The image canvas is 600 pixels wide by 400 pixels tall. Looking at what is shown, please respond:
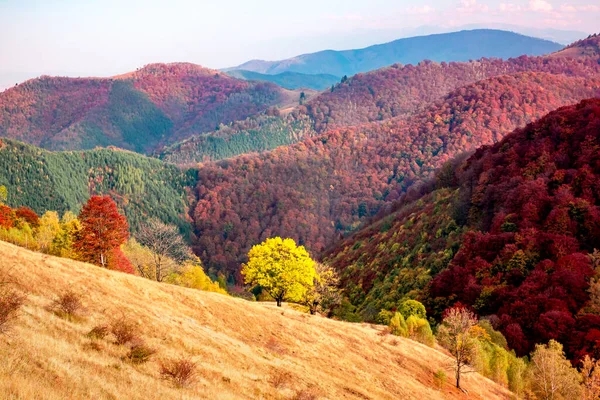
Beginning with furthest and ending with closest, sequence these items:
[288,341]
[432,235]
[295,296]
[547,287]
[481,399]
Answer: [432,235]
[547,287]
[295,296]
[481,399]
[288,341]

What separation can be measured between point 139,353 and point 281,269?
34.6 m

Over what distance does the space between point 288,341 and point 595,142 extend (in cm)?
7524

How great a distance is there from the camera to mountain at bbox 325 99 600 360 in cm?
5922

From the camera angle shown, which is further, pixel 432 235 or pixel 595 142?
pixel 432 235

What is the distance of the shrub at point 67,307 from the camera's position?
82.5 feet

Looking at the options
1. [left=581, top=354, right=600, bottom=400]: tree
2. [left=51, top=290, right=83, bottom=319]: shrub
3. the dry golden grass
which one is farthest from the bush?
[left=581, top=354, right=600, bottom=400]: tree

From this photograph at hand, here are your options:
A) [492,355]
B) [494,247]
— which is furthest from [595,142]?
[492,355]

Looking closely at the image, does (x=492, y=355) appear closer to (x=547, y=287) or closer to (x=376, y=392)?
(x=547, y=287)

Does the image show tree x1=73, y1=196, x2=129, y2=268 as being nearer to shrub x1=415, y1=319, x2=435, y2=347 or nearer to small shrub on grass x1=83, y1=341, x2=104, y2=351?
small shrub on grass x1=83, y1=341, x2=104, y2=351

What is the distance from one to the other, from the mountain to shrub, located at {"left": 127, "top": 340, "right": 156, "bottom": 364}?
47.7 meters

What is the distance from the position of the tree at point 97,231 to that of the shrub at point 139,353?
122 ft

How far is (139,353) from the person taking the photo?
2234 cm

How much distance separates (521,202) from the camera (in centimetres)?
8219

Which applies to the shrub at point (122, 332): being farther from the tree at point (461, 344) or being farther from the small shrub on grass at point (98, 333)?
the tree at point (461, 344)
